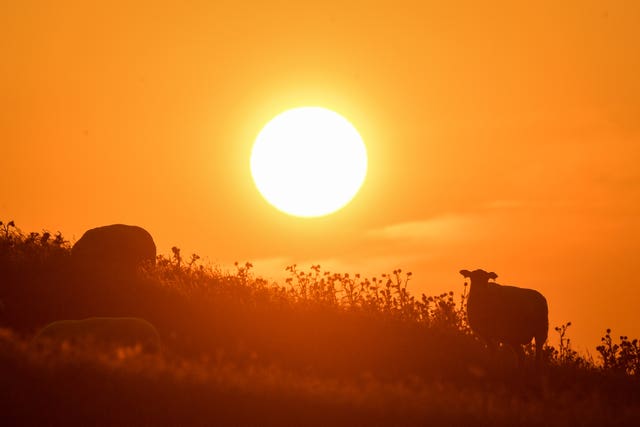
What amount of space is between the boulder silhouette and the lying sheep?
5.91m

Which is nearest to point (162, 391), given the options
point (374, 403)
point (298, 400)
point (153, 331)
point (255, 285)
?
point (298, 400)

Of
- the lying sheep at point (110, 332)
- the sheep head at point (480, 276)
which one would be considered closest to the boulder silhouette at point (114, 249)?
the lying sheep at point (110, 332)

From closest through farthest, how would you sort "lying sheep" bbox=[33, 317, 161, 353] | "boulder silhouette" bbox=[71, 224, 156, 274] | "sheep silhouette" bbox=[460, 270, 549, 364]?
"lying sheep" bbox=[33, 317, 161, 353], "sheep silhouette" bbox=[460, 270, 549, 364], "boulder silhouette" bbox=[71, 224, 156, 274]

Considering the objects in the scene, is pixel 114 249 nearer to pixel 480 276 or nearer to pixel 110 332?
pixel 110 332

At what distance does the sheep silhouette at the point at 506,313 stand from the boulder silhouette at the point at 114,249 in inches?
315

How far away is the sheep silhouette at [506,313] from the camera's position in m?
20.5

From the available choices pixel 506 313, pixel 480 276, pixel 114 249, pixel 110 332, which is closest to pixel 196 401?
pixel 110 332

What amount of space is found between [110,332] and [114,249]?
820 centimetres

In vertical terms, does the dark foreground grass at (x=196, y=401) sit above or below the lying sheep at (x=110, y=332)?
below

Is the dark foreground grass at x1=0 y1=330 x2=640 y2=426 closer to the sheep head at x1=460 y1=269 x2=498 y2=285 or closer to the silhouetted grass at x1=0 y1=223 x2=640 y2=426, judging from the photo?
the silhouetted grass at x1=0 y1=223 x2=640 y2=426

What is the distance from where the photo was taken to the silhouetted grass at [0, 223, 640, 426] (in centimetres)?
1084

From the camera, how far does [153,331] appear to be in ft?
48.7

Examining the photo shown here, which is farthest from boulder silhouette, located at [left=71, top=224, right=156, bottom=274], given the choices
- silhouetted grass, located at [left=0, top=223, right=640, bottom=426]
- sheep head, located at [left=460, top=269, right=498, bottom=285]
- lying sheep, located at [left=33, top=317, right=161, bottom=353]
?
sheep head, located at [left=460, top=269, right=498, bottom=285]

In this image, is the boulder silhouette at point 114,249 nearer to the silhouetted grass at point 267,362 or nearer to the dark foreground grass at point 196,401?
the silhouetted grass at point 267,362
